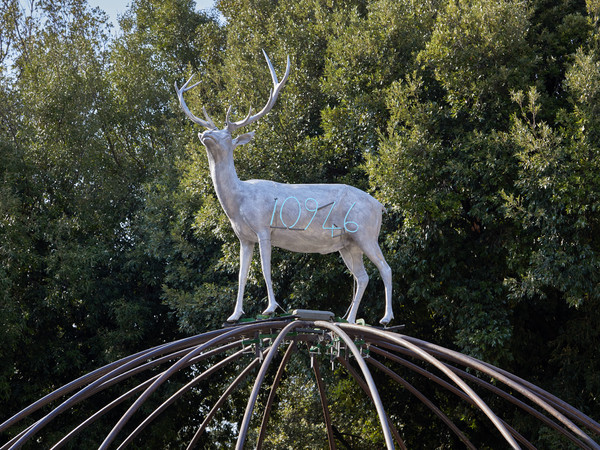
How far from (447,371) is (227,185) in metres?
→ 2.86

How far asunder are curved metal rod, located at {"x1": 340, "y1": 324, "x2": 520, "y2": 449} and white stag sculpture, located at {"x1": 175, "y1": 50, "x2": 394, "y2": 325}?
1.00m

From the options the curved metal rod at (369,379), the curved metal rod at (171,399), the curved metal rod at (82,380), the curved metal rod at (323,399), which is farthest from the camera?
the curved metal rod at (323,399)

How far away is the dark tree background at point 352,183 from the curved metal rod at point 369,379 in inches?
239

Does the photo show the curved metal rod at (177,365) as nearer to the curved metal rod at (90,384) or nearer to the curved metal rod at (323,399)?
the curved metal rod at (90,384)

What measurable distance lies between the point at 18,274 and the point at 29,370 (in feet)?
6.23

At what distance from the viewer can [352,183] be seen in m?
13.6

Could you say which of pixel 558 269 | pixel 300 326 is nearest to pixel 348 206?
pixel 300 326

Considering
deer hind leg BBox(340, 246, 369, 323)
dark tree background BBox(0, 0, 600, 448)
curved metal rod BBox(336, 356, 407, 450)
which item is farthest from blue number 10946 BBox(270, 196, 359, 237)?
dark tree background BBox(0, 0, 600, 448)

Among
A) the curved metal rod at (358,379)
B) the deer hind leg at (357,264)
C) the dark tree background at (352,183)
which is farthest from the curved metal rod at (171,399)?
the dark tree background at (352,183)

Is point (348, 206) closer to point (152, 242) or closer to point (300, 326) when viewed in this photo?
point (300, 326)

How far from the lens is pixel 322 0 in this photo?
53.0 feet

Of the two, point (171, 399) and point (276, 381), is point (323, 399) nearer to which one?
point (276, 381)

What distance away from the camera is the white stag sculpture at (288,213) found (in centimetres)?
731

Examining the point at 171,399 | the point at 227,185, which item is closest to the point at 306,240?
the point at 227,185
